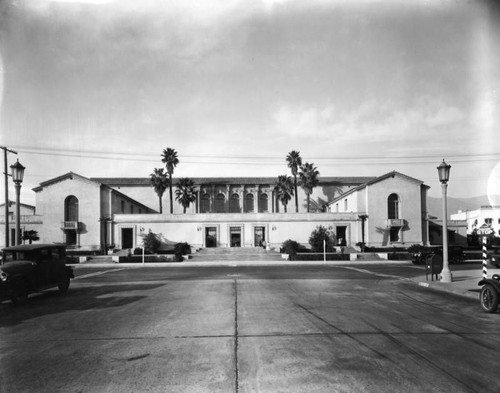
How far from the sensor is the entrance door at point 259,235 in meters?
46.4

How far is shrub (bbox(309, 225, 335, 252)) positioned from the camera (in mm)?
43438

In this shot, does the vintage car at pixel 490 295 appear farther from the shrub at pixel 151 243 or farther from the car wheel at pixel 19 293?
the shrub at pixel 151 243

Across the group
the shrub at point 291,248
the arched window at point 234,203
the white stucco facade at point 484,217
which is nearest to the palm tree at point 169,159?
the arched window at point 234,203

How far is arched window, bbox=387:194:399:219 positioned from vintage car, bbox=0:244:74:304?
4052 cm

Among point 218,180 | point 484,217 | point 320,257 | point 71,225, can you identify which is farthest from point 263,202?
point 484,217

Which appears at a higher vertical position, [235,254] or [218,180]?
[218,180]

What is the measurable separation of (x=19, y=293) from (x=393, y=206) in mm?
43537

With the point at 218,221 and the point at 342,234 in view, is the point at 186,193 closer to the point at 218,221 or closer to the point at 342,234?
the point at 218,221

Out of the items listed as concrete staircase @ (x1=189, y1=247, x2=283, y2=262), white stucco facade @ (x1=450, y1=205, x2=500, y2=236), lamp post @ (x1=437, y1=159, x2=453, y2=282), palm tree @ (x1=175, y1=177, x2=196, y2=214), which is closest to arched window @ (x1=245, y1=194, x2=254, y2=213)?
palm tree @ (x1=175, y1=177, x2=196, y2=214)

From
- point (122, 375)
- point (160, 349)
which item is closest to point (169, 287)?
point (160, 349)

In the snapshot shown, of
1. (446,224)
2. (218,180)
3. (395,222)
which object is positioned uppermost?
(218,180)

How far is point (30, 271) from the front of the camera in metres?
11.5

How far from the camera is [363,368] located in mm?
5336

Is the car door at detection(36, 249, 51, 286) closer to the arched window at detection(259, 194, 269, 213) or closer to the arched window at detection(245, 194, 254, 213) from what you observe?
the arched window at detection(245, 194, 254, 213)
